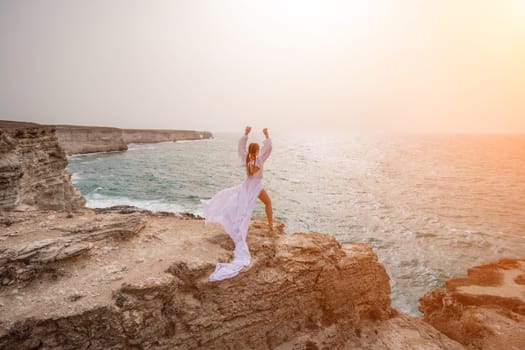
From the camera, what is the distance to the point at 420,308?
36.7 feet

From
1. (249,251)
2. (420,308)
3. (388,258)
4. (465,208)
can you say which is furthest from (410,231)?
(249,251)

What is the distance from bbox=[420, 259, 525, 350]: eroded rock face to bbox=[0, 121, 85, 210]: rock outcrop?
1878 centimetres

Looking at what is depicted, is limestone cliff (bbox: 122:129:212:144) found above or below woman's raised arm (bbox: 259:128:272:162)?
above

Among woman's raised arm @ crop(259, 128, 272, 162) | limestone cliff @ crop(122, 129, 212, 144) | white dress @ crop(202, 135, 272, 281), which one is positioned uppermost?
limestone cliff @ crop(122, 129, 212, 144)

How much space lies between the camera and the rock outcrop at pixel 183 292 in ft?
15.6

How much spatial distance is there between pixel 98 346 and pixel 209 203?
383cm

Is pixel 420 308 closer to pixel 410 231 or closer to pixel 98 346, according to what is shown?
pixel 410 231

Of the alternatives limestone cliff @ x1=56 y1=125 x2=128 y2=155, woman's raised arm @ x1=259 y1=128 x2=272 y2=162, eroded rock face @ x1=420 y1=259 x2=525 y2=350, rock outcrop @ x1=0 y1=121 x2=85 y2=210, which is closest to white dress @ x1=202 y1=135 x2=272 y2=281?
woman's raised arm @ x1=259 y1=128 x2=272 y2=162

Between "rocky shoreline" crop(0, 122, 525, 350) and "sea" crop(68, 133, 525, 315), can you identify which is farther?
"sea" crop(68, 133, 525, 315)

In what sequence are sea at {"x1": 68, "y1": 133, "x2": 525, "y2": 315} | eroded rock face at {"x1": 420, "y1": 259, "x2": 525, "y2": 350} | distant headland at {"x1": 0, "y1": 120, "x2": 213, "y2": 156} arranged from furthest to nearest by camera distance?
distant headland at {"x1": 0, "y1": 120, "x2": 213, "y2": 156} → sea at {"x1": 68, "y1": 133, "x2": 525, "y2": 315} → eroded rock face at {"x1": 420, "y1": 259, "x2": 525, "y2": 350}

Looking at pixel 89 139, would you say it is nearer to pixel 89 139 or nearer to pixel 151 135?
pixel 89 139

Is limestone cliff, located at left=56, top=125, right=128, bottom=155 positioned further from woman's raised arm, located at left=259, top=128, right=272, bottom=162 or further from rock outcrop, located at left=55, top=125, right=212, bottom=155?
woman's raised arm, located at left=259, top=128, right=272, bottom=162

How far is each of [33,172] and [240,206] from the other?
14.7 m

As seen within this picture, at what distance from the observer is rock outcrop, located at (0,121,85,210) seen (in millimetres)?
11453
